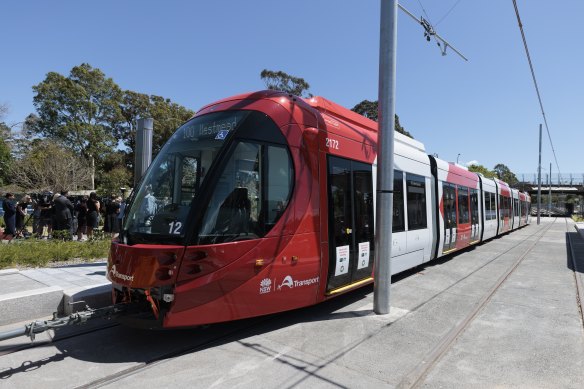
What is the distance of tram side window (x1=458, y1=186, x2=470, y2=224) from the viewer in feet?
42.8

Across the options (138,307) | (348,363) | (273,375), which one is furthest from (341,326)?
(138,307)

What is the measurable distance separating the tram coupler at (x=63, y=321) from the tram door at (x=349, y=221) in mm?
2891

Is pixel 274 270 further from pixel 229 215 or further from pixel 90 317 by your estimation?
pixel 90 317

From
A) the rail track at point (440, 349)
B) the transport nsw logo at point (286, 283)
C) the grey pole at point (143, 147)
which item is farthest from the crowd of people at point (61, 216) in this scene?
the rail track at point (440, 349)

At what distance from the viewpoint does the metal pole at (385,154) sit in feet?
21.0

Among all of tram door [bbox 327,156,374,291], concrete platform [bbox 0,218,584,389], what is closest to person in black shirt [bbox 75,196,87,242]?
concrete platform [bbox 0,218,584,389]

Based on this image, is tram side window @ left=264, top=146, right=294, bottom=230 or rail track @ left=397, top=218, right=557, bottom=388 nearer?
rail track @ left=397, top=218, right=557, bottom=388

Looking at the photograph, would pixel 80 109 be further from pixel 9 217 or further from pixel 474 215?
pixel 474 215

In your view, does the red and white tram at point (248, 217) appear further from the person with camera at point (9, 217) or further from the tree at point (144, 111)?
the tree at point (144, 111)

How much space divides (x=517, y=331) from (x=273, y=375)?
148 inches

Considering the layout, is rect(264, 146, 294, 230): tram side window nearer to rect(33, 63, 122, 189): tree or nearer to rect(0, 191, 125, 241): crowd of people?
rect(0, 191, 125, 241): crowd of people

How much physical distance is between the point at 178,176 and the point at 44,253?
5330 mm

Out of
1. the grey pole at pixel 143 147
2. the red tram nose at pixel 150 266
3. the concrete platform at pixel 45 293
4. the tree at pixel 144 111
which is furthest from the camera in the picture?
the tree at pixel 144 111

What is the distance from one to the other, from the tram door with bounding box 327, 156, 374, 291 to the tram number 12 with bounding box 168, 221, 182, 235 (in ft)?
7.43
